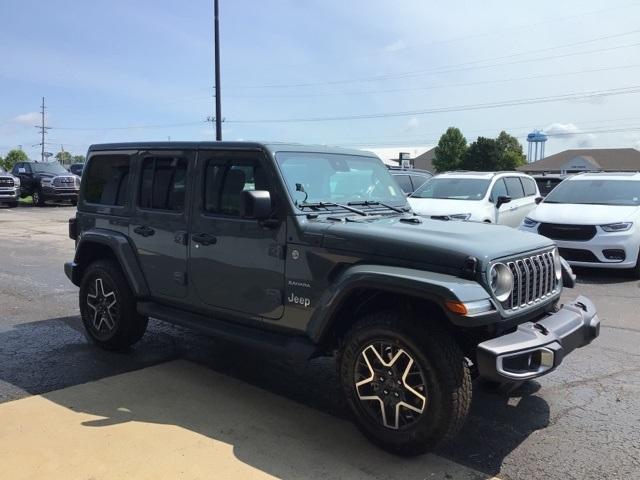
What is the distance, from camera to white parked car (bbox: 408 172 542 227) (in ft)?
33.9

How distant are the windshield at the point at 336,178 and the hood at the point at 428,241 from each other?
0.39 m

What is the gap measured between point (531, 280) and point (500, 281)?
1.36ft

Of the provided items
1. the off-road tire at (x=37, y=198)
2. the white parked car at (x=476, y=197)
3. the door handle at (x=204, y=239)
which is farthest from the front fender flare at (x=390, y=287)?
the off-road tire at (x=37, y=198)

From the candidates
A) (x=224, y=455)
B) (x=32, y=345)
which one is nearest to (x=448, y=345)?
(x=224, y=455)

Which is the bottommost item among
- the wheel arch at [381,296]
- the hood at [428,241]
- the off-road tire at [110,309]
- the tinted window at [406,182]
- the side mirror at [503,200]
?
the off-road tire at [110,309]

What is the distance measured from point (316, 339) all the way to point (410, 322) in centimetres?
72

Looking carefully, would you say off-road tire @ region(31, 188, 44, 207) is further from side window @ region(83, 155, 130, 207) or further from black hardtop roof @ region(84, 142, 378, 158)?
black hardtop roof @ region(84, 142, 378, 158)

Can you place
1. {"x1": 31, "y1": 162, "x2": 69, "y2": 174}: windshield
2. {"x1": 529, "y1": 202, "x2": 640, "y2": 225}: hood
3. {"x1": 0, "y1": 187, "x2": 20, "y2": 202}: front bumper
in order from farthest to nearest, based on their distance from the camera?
1. {"x1": 31, "y1": 162, "x2": 69, "y2": 174}: windshield
2. {"x1": 0, "y1": 187, "x2": 20, "y2": 202}: front bumper
3. {"x1": 529, "y1": 202, "x2": 640, "y2": 225}: hood

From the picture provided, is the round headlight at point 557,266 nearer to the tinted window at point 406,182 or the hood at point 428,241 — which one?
the hood at point 428,241

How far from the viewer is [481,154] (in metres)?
66.9

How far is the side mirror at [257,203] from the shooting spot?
3746 mm

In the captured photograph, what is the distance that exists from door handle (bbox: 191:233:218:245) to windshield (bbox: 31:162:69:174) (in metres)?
23.4

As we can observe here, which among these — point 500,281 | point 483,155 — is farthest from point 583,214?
point 483,155

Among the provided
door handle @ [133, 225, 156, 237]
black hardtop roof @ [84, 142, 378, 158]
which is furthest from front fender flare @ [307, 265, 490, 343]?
door handle @ [133, 225, 156, 237]
